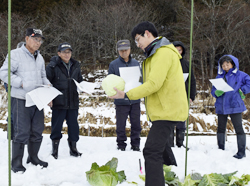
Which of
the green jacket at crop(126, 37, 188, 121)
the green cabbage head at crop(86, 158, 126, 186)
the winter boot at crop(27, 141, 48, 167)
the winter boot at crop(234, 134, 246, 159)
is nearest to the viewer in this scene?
the green jacket at crop(126, 37, 188, 121)

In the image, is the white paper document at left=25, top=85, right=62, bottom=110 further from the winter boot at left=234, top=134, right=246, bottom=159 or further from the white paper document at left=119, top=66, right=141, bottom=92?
the winter boot at left=234, top=134, right=246, bottom=159

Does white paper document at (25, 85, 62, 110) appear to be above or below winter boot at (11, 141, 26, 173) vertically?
above

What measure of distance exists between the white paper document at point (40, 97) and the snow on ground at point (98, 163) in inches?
29.3

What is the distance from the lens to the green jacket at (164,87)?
1921 millimetres

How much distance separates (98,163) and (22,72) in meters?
1.50

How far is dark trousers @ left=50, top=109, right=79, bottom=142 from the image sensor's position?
3271 millimetres

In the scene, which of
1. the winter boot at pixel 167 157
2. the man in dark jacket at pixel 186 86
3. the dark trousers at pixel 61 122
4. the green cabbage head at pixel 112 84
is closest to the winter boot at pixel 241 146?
the man in dark jacket at pixel 186 86

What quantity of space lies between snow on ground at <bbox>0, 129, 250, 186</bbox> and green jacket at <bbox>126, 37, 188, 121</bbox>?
0.89 meters

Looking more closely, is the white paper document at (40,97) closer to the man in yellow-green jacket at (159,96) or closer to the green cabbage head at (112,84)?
the green cabbage head at (112,84)

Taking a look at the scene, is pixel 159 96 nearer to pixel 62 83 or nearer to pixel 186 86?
pixel 62 83

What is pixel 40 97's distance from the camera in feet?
8.70

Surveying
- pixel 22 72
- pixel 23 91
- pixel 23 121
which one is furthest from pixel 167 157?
pixel 22 72

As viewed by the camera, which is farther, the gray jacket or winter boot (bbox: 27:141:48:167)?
winter boot (bbox: 27:141:48:167)

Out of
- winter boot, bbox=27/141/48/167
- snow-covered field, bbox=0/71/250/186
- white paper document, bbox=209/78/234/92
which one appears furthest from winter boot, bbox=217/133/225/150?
winter boot, bbox=27/141/48/167
